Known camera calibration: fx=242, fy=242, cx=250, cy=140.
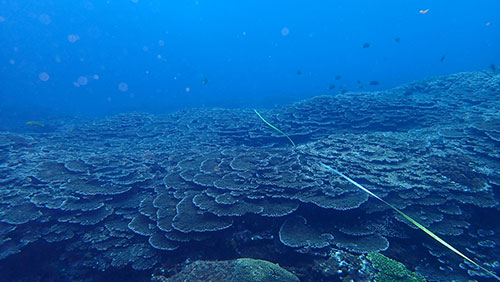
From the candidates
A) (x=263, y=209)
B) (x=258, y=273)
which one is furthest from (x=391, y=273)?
(x=263, y=209)

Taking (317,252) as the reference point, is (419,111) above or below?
above

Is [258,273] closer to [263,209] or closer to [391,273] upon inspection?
[263,209]

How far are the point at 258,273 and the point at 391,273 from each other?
226 centimetres

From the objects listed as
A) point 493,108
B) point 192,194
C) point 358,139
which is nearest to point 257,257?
point 192,194

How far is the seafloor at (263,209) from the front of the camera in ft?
15.9

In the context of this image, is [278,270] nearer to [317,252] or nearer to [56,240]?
[317,252]

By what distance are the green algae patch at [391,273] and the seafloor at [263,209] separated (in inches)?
6.7

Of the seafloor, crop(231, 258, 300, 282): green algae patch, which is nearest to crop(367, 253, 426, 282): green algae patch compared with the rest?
the seafloor

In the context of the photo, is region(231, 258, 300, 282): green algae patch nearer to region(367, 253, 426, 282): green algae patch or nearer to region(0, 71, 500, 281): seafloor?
region(0, 71, 500, 281): seafloor

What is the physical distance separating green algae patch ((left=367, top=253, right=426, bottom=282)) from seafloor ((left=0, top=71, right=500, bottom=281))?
0.56 ft

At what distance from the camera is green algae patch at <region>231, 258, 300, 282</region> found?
352 centimetres

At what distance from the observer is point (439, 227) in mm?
5062

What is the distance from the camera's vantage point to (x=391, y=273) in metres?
4.00

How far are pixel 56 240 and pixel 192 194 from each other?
3197mm
